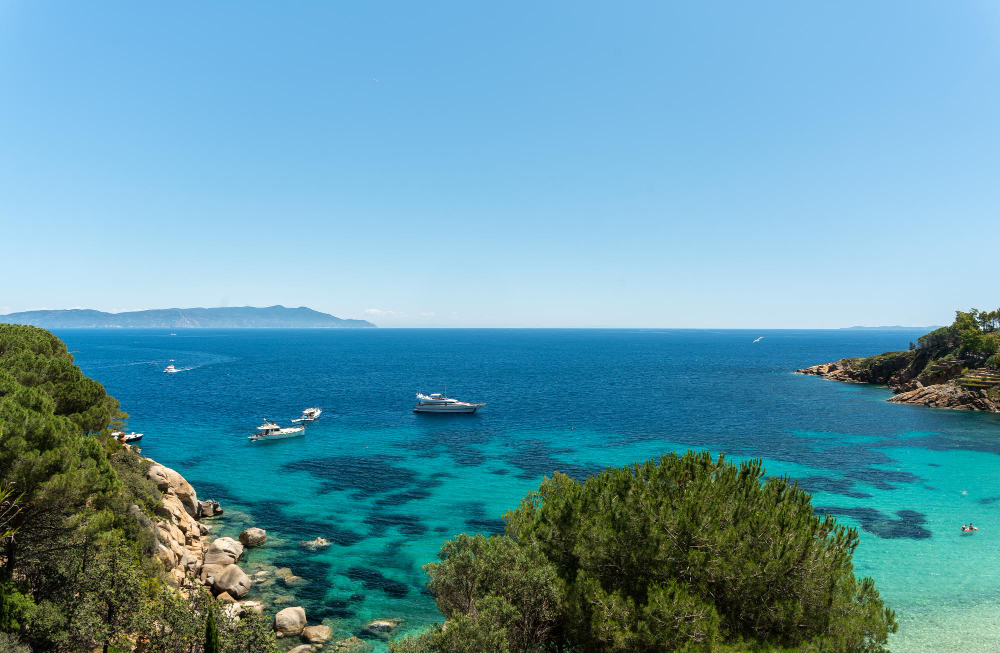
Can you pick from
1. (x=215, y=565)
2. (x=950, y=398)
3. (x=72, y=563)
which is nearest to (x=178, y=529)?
(x=215, y=565)

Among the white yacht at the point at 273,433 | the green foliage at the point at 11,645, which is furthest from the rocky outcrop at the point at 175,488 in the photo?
the white yacht at the point at 273,433

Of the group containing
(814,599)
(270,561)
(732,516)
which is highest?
(732,516)

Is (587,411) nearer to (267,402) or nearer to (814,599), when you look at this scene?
(267,402)

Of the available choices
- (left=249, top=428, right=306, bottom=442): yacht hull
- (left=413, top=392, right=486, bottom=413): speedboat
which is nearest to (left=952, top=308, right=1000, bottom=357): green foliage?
(left=413, top=392, right=486, bottom=413): speedboat

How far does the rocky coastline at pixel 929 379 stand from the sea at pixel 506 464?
15.8 feet

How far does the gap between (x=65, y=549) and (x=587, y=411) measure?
79997mm

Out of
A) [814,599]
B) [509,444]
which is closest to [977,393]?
[509,444]

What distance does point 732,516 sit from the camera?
18.8 metres

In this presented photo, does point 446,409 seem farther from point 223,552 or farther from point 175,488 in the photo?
point 223,552

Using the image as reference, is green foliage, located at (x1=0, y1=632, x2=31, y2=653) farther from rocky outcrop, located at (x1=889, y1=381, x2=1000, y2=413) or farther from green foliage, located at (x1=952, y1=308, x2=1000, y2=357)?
green foliage, located at (x1=952, y1=308, x2=1000, y2=357)

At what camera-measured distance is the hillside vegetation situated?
18547 millimetres

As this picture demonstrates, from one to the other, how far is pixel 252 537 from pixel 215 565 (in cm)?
429

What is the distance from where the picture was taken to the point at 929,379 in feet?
346

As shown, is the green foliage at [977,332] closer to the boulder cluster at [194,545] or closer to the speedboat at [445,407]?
the speedboat at [445,407]
